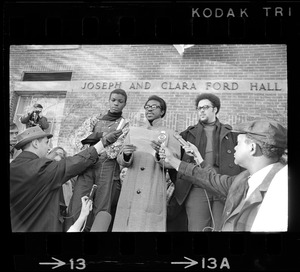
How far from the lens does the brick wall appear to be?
679cm

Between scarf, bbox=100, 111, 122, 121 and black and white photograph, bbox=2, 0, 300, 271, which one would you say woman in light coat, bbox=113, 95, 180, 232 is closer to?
black and white photograph, bbox=2, 0, 300, 271

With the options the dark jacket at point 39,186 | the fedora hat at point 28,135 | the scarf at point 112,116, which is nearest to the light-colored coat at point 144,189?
the scarf at point 112,116

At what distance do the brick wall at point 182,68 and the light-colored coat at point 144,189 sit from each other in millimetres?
276

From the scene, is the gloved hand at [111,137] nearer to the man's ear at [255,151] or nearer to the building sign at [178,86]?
the building sign at [178,86]

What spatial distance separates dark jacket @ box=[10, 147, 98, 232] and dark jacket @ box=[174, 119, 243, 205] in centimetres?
103

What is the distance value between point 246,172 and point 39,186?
7.64 feet

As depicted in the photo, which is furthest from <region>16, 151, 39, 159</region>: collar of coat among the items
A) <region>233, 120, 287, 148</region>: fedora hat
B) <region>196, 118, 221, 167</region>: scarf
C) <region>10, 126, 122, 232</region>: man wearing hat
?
<region>233, 120, 287, 148</region>: fedora hat

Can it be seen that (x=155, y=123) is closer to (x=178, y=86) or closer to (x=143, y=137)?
(x=143, y=137)

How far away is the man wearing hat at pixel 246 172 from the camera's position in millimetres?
6684
